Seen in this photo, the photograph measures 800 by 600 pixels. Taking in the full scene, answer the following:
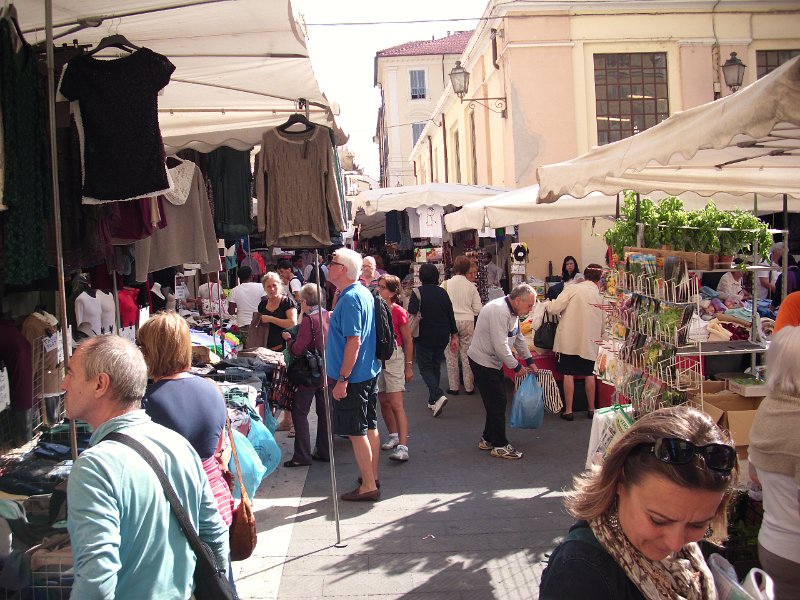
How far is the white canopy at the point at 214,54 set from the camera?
3.62 metres

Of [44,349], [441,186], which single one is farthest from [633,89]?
[44,349]

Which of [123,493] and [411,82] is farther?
[411,82]

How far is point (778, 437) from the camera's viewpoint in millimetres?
3207

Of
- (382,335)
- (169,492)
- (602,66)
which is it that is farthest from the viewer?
(602,66)

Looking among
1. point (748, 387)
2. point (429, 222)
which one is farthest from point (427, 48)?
point (748, 387)

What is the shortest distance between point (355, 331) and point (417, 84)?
134ft

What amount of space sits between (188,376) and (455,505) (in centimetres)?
315

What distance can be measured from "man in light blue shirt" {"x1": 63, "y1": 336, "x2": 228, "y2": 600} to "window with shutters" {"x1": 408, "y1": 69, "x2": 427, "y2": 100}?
4346 cm

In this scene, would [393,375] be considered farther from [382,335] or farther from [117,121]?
[117,121]

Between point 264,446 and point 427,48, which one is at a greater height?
point 427,48

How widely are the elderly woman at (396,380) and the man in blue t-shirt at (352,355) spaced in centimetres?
103

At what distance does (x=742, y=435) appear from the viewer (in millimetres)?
4684

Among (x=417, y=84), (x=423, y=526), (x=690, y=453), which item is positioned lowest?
(x=423, y=526)

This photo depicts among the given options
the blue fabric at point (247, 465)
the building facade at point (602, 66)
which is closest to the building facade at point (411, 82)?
the building facade at point (602, 66)
